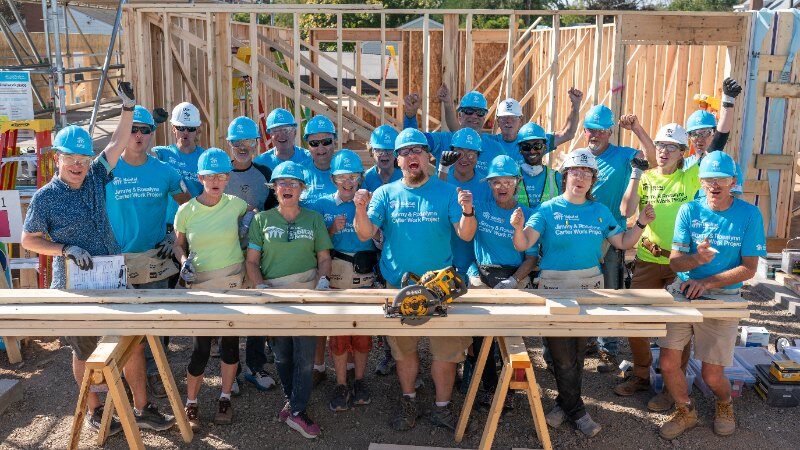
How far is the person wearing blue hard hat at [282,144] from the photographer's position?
5.94 m

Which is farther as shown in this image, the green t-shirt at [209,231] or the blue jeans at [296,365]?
the green t-shirt at [209,231]

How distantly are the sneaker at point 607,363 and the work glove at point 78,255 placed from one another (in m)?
4.09

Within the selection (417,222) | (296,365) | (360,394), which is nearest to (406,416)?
(360,394)

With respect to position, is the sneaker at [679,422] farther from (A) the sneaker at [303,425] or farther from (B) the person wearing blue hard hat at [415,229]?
(A) the sneaker at [303,425]

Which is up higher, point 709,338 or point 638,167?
point 638,167

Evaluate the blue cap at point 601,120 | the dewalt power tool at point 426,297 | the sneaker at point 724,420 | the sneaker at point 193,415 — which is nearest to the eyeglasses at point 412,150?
the dewalt power tool at point 426,297

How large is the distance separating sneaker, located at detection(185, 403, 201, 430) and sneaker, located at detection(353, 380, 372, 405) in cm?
116

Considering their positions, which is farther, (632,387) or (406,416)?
(632,387)

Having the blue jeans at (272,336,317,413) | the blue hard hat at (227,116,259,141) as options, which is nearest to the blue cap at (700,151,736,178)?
the blue jeans at (272,336,317,413)

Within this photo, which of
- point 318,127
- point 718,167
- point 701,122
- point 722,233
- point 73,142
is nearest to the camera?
point 73,142

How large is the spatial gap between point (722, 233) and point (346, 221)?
8.63 ft

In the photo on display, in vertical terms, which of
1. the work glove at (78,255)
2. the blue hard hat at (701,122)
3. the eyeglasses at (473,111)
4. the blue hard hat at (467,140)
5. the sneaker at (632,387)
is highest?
the eyeglasses at (473,111)

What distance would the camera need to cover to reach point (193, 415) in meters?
5.20

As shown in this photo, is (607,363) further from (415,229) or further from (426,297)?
(426,297)
